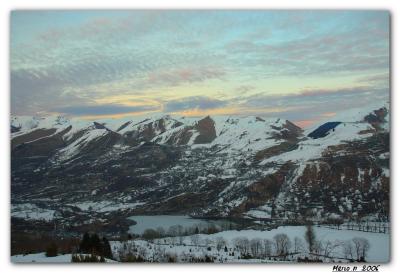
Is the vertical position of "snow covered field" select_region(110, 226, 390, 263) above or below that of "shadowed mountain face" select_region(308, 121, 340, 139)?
below

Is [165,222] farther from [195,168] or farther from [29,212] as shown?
[29,212]

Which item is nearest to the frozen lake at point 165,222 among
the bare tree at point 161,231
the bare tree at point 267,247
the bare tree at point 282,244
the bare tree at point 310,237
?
the bare tree at point 161,231

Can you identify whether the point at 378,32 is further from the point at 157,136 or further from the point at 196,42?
the point at 157,136

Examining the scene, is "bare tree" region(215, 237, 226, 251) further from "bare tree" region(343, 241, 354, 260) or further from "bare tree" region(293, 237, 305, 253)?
"bare tree" region(343, 241, 354, 260)

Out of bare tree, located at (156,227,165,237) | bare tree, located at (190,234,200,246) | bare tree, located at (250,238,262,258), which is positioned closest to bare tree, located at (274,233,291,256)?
bare tree, located at (250,238,262,258)

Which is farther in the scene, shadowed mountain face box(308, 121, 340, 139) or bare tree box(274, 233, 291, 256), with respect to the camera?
shadowed mountain face box(308, 121, 340, 139)

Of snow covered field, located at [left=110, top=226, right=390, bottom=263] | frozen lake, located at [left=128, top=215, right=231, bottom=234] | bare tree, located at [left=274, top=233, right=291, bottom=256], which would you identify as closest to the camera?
snow covered field, located at [left=110, top=226, right=390, bottom=263]
